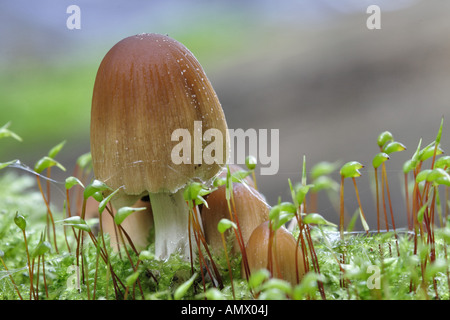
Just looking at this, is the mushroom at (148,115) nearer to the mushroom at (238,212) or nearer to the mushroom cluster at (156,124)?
the mushroom cluster at (156,124)

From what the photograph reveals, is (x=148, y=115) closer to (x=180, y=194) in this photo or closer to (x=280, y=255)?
(x=180, y=194)

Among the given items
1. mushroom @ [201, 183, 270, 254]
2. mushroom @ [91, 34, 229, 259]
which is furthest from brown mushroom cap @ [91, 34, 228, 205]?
mushroom @ [201, 183, 270, 254]

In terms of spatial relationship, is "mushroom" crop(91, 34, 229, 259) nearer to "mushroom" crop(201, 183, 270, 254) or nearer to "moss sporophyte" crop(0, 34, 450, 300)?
"moss sporophyte" crop(0, 34, 450, 300)

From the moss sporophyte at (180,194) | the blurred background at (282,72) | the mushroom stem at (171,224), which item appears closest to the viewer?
the moss sporophyte at (180,194)

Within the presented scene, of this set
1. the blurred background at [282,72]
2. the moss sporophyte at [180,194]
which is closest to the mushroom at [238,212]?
the moss sporophyte at [180,194]

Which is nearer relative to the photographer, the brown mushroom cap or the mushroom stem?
the brown mushroom cap

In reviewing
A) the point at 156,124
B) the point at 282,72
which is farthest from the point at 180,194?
the point at 282,72

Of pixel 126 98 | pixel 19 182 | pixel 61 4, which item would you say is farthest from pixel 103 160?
pixel 19 182
